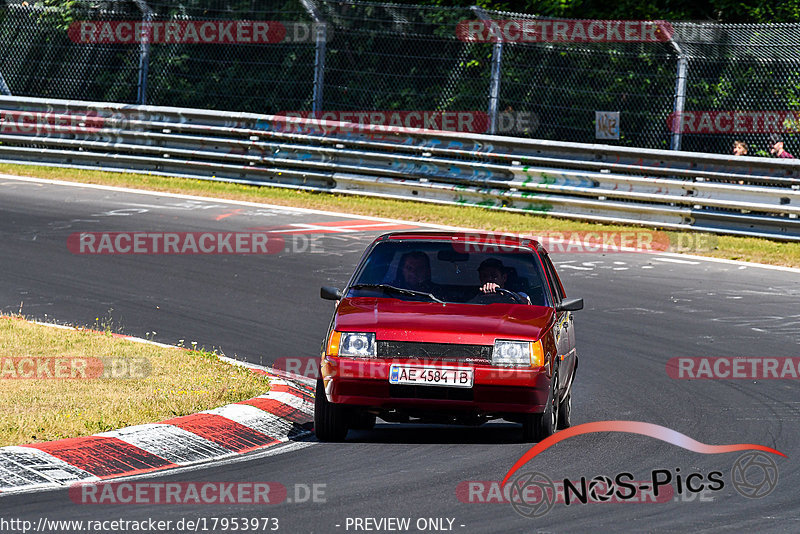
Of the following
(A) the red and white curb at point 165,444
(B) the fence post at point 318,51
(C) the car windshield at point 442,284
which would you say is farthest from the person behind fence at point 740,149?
(A) the red and white curb at point 165,444

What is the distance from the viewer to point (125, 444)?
7.55 meters

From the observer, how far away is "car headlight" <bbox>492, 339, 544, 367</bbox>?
26.2 feet

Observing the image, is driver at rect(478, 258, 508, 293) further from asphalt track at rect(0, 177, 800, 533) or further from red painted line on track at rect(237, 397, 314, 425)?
red painted line on track at rect(237, 397, 314, 425)

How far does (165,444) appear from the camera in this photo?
A: 7656 mm

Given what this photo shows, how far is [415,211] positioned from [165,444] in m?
11.8

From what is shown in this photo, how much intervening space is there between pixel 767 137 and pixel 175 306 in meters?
12.0

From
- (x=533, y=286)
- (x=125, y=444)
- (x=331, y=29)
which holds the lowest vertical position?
(x=125, y=444)

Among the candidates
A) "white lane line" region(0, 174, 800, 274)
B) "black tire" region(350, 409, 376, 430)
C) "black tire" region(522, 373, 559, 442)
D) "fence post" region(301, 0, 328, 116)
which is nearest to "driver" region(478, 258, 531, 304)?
"black tire" region(522, 373, 559, 442)

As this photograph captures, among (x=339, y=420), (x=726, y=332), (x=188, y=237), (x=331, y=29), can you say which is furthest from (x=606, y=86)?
(x=339, y=420)

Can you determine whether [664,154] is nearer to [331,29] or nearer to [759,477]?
[331,29]

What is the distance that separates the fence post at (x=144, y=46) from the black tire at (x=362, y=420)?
1472cm

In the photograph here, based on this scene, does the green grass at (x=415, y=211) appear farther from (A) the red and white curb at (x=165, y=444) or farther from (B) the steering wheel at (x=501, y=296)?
(A) the red and white curb at (x=165, y=444)

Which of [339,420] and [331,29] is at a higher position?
[331,29]

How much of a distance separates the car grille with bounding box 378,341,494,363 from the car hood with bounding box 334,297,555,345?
31 mm
